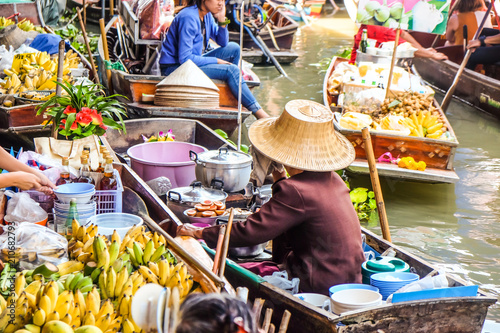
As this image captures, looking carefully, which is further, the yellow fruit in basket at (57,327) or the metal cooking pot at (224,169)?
the metal cooking pot at (224,169)

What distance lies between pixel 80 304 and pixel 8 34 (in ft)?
21.7

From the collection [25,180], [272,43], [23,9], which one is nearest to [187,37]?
[25,180]

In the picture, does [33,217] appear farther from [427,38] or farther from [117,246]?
[427,38]

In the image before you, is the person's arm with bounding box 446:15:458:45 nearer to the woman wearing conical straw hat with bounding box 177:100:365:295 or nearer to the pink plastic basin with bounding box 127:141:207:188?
the pink plastic basin with bounding box 127:141:207:188

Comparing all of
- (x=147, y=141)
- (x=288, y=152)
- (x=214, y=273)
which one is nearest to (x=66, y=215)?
(x=214, y=273)

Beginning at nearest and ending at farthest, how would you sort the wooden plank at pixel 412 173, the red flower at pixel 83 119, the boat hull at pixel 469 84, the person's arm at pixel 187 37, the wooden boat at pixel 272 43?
the red flower at pixel 83 119 → the wooden plank at pixel 412 173 → the person's arm at pixel 187 37 → the boat hull at pixel 469 84 → the wooden boat at pixel 272 43

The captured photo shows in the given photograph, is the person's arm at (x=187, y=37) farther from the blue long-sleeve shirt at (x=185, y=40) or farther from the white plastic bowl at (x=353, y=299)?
the white plastic bowl at (x=353, y=299)

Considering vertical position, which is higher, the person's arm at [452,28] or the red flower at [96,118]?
the person's arm at [452,28]

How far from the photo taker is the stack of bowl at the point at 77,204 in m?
2.77

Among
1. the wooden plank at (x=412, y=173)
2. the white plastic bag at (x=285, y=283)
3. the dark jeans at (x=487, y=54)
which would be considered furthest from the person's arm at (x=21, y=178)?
the dark jeans at (x=487, y=54)

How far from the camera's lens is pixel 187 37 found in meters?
5.78

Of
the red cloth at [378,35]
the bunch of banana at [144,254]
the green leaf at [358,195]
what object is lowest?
the green leaf at [358,195]

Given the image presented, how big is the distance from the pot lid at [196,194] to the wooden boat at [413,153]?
82.3 inches

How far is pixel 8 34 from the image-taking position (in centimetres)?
757
